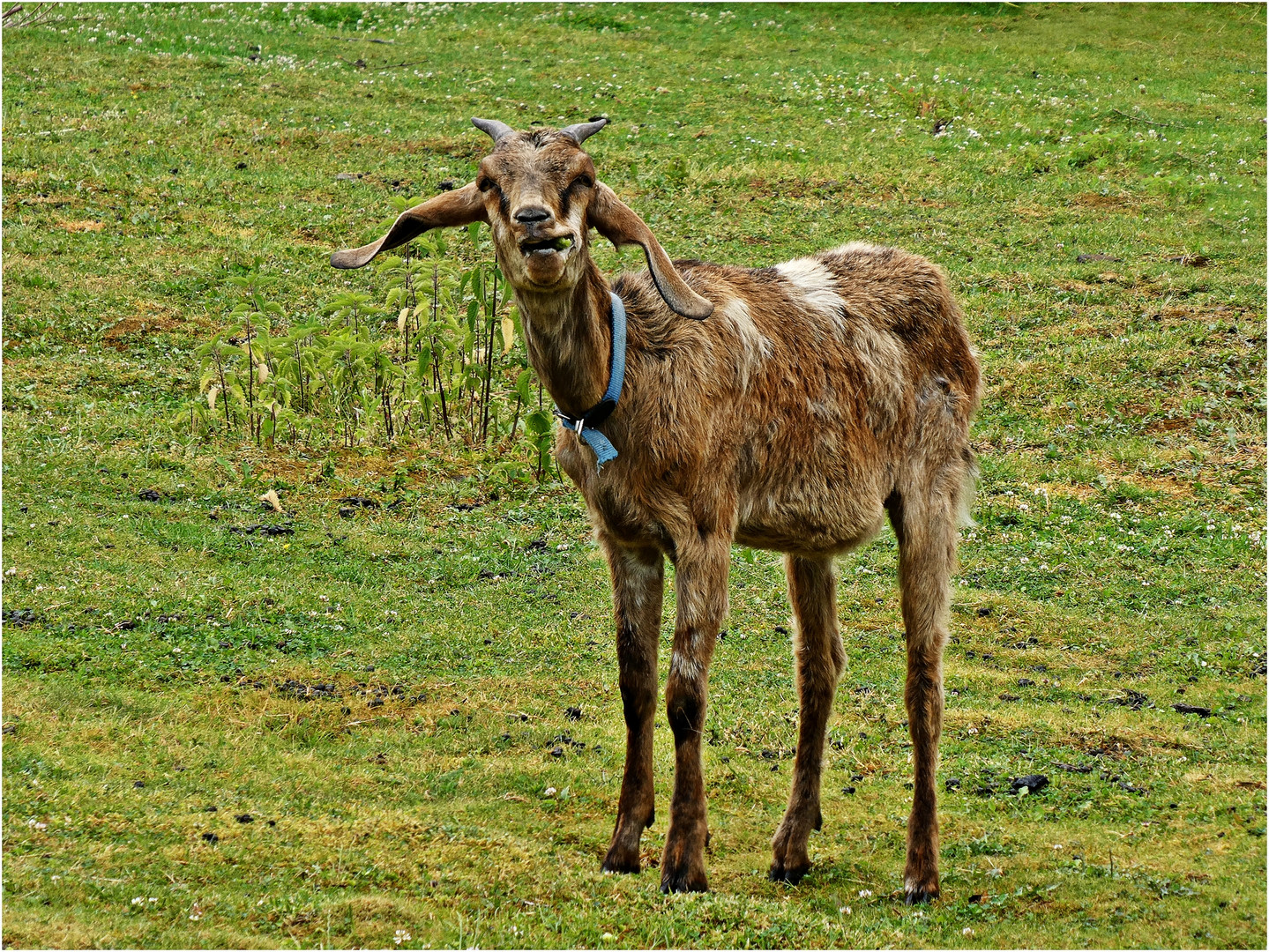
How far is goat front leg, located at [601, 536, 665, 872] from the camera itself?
629 centimetres

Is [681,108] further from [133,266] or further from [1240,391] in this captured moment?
[1240,391]

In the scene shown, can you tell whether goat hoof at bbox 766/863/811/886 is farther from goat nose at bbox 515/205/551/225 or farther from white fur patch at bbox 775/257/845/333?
goat nose at bbox 515/205/551/225

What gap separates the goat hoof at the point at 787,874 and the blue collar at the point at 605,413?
7.16ft

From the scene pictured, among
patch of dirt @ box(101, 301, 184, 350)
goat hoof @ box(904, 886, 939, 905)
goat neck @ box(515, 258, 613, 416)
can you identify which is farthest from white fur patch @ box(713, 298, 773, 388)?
patch of dirt @ box(101, 301, 184, 350)

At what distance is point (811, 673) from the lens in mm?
7008

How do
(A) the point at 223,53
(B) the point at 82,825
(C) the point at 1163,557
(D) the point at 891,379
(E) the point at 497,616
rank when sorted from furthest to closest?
(A) the point at 223,53 → (C) the point at 1163,557 → (E) the point at 497,616 → (D) the point at 891,379 → (B) the point at 82,825

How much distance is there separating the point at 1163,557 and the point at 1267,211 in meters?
10.2

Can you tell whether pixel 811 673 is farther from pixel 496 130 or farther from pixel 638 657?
pixel 496 130

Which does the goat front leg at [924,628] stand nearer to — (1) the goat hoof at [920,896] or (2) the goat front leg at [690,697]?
(1) the goat hoof at [920,896]

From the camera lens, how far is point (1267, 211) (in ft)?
61.1

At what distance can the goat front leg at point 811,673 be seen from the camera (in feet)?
21.9

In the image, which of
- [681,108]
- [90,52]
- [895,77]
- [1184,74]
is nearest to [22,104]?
[90,52]

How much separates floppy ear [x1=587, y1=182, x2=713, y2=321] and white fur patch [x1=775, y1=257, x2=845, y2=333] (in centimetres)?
123

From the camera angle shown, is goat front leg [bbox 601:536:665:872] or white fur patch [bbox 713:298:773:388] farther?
white fur patch [bbox 713:298:773:388]
